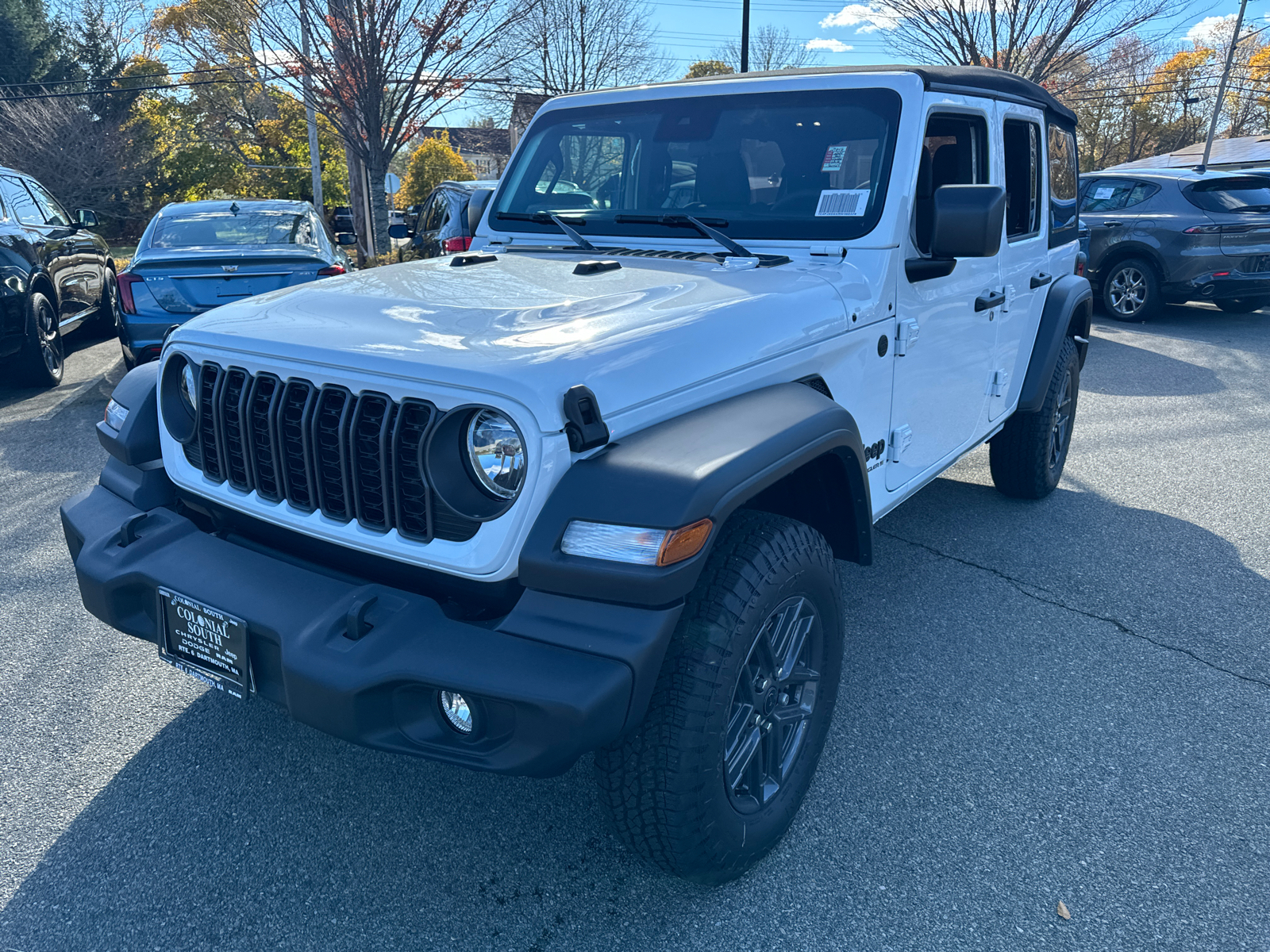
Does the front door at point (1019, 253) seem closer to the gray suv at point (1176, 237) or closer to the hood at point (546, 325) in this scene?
the hood at point (546, 325)

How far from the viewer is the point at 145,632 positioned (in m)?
2.28

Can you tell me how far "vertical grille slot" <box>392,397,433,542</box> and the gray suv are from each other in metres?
9.66

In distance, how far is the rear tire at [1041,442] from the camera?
457 centimetres

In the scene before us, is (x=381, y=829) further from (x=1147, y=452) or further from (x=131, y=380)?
(x=1147, y=452)

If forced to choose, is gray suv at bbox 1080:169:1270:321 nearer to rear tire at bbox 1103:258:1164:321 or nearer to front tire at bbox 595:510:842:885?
rear tire at bbox 1103:258:1164:321

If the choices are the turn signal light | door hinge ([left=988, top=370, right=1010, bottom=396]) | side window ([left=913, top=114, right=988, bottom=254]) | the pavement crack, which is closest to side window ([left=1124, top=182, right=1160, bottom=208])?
door hinge ([left=988, top=370, right=1010, bottom=396])

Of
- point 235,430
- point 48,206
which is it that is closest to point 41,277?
point 48,206

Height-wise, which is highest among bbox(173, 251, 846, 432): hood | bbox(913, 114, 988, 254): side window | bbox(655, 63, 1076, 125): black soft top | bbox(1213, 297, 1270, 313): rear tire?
bbox(655, 63, 1076, 125): black soft top

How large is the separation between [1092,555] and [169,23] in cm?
4088

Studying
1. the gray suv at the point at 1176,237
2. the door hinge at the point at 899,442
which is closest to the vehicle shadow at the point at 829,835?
the door hinge at the point at 899,442

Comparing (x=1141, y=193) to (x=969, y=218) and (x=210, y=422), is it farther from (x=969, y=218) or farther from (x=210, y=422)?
(x=210, y=422)

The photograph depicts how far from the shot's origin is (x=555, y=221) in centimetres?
343

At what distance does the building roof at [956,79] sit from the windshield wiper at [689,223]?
0.58 m

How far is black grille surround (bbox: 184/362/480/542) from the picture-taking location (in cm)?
197
